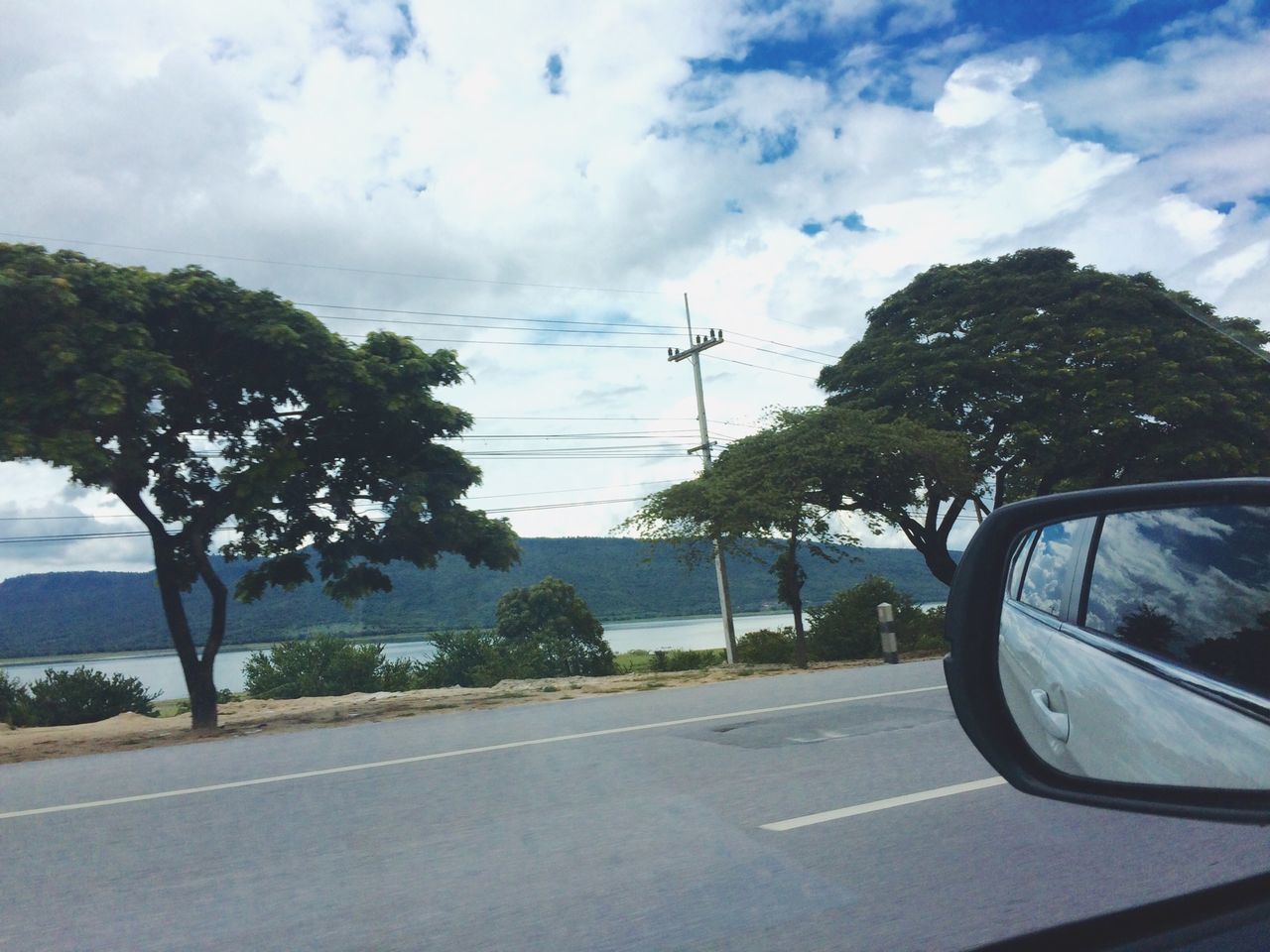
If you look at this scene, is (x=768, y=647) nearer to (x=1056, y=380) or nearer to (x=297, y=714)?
(x=1056, y=380)

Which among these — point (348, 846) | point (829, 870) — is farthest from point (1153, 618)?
point (348, 846)

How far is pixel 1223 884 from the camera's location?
154 inches

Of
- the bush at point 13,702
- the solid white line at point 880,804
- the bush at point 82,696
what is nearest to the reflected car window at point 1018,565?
the solid white line at point 880,804

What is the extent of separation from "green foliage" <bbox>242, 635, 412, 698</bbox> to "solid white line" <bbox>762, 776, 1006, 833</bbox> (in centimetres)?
Answer: 2528

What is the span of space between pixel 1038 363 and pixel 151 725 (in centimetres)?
2543

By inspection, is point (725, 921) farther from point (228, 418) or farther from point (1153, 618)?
point (228, 418)

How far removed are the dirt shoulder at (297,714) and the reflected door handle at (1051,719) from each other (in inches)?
528

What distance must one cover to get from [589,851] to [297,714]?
1412 centimetres

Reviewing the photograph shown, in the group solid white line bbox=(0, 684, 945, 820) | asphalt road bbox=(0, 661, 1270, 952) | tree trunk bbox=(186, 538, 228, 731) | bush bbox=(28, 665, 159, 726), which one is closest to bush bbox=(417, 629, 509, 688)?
bush bbox=(28, 665, 159, 726)

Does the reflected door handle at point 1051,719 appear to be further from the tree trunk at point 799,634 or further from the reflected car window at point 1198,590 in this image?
the tree trunk at point 799,634

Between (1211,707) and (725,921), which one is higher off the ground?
(1211,707)

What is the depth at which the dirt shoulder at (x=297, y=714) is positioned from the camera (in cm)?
1451

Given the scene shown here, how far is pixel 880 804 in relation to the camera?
5793 mm

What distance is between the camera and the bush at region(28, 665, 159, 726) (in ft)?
66.8
